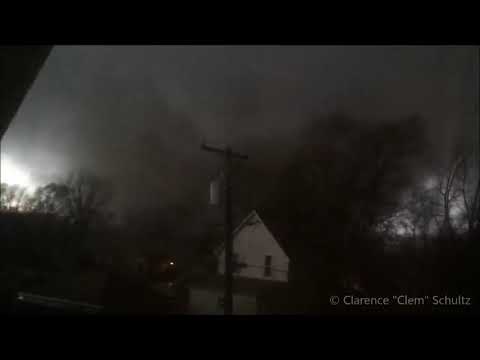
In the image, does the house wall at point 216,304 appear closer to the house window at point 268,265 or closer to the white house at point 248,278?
the white house at point 248,278

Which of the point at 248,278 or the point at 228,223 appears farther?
the point at 228,223

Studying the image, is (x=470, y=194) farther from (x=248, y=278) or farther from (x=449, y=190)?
(x=248, y=278)

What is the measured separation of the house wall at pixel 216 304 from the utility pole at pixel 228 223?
41 millimetres

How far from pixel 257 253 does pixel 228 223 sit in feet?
0.99

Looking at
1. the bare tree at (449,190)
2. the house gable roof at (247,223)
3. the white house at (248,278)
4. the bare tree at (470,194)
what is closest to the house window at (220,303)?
the white house at (248,278)

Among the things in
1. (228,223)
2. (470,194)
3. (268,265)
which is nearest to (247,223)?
(228,223)

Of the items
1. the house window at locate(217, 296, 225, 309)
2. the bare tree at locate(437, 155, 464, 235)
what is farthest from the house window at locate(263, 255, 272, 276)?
the bare tree at locate(437, 155, 464, 235)

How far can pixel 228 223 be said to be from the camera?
222 centimetres

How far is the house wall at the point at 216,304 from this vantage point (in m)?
2.02

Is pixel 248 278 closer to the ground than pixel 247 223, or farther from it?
closer to the ground

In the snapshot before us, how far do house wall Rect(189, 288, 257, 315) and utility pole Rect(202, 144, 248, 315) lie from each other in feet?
0.14

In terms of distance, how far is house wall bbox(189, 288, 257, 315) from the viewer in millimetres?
2023

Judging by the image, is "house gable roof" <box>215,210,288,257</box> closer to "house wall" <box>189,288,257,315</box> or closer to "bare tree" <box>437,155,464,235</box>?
→ "house wall" <box>189,288,257,315</box>
